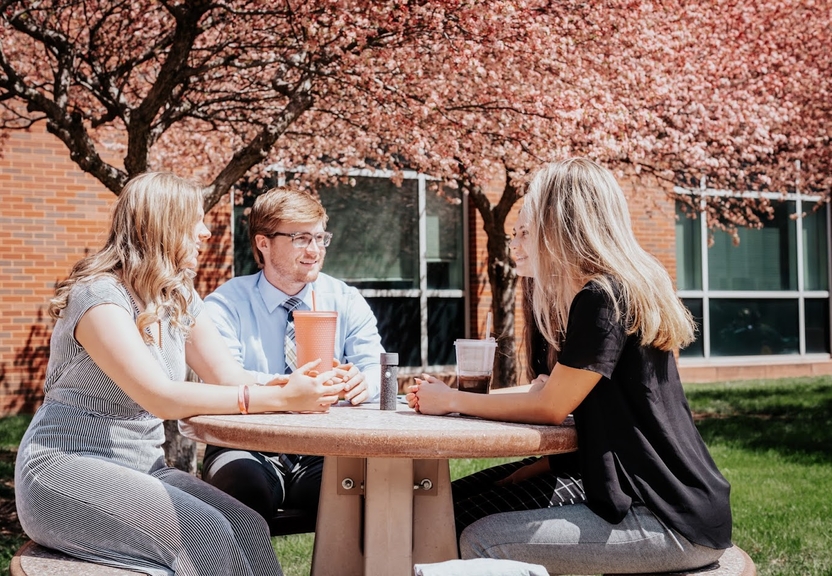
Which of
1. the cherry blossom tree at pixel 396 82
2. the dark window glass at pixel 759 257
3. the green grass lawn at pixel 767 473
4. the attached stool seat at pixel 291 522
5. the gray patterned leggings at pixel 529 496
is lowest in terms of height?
the green grass lawn at pixel 767 473

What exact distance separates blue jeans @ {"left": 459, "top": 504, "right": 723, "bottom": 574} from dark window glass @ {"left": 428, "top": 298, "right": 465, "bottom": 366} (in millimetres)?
8860

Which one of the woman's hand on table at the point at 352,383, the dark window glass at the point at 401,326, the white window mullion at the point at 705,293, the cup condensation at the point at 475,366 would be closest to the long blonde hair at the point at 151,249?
the woman's hand on table at the point at 352,383

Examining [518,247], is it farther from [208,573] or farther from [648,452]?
[208,573]

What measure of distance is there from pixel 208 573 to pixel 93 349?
0.66 m

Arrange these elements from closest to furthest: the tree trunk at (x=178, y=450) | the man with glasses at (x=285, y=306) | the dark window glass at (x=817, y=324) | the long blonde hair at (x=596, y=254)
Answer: the long blonde hair at (x=596, y=254), the man with glasses at (x=285, y=306), the tree trunk at (x=178, y=450), the dark window glass at (x=817, y=324)

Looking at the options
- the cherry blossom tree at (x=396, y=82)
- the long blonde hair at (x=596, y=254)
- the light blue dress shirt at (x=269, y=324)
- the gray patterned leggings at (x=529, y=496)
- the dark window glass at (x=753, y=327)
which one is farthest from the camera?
the dark window glass at (x=753, y=327)

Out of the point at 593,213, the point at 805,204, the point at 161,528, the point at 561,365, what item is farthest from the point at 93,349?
the point at 805,204

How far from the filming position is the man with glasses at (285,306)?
332 cm

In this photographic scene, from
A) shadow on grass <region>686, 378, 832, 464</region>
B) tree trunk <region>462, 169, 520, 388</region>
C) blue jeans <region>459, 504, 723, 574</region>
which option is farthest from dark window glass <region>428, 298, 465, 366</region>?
blue jeans <region>459, 504, 723, 574</region>

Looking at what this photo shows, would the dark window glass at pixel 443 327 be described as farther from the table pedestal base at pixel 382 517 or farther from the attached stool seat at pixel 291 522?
the table pedestal base at pixel 382 517

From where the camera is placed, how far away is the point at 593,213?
2.54m

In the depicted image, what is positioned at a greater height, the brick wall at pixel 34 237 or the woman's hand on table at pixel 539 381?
the brick wall at pixel 34 237

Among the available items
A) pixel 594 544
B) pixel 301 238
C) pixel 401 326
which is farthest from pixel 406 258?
pixel 594 544

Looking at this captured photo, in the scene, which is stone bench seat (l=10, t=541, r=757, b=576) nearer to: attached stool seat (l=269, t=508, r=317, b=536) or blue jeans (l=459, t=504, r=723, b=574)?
blue jeans (l=459, t=504, r=723, b=574)
